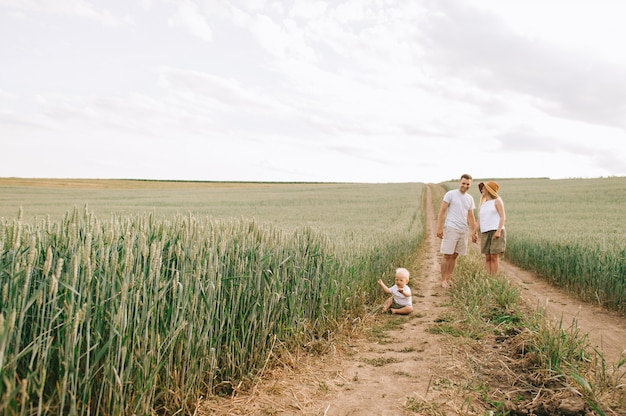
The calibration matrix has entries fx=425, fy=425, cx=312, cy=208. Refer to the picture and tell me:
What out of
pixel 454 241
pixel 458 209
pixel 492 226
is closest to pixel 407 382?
pixel 454 241

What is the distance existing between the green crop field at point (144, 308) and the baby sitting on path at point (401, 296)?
1.52 meters

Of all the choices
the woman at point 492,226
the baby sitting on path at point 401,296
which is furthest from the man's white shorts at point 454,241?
the baby sitting on path at point 401,296

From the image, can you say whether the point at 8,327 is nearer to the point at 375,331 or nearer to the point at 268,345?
the point at 268,345

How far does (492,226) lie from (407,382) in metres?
5.46

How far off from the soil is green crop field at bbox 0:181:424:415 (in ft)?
0.86

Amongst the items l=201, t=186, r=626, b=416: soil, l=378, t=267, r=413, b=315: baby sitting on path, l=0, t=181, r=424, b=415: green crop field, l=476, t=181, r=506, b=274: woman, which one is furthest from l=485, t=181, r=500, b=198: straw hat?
l=0, t=181, r=424, b=415: green crop field

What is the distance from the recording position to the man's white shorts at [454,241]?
324 inches

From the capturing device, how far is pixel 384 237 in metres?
8.34

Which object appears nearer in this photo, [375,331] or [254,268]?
[254,268]

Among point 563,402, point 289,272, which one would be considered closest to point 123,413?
point 289,272

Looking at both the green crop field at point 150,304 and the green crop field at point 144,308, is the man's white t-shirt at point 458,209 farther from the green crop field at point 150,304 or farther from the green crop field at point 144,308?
the green crop field at point 144,308

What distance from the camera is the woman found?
26.9 feet

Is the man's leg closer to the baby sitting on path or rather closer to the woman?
the woman

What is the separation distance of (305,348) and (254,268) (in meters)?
1.17
